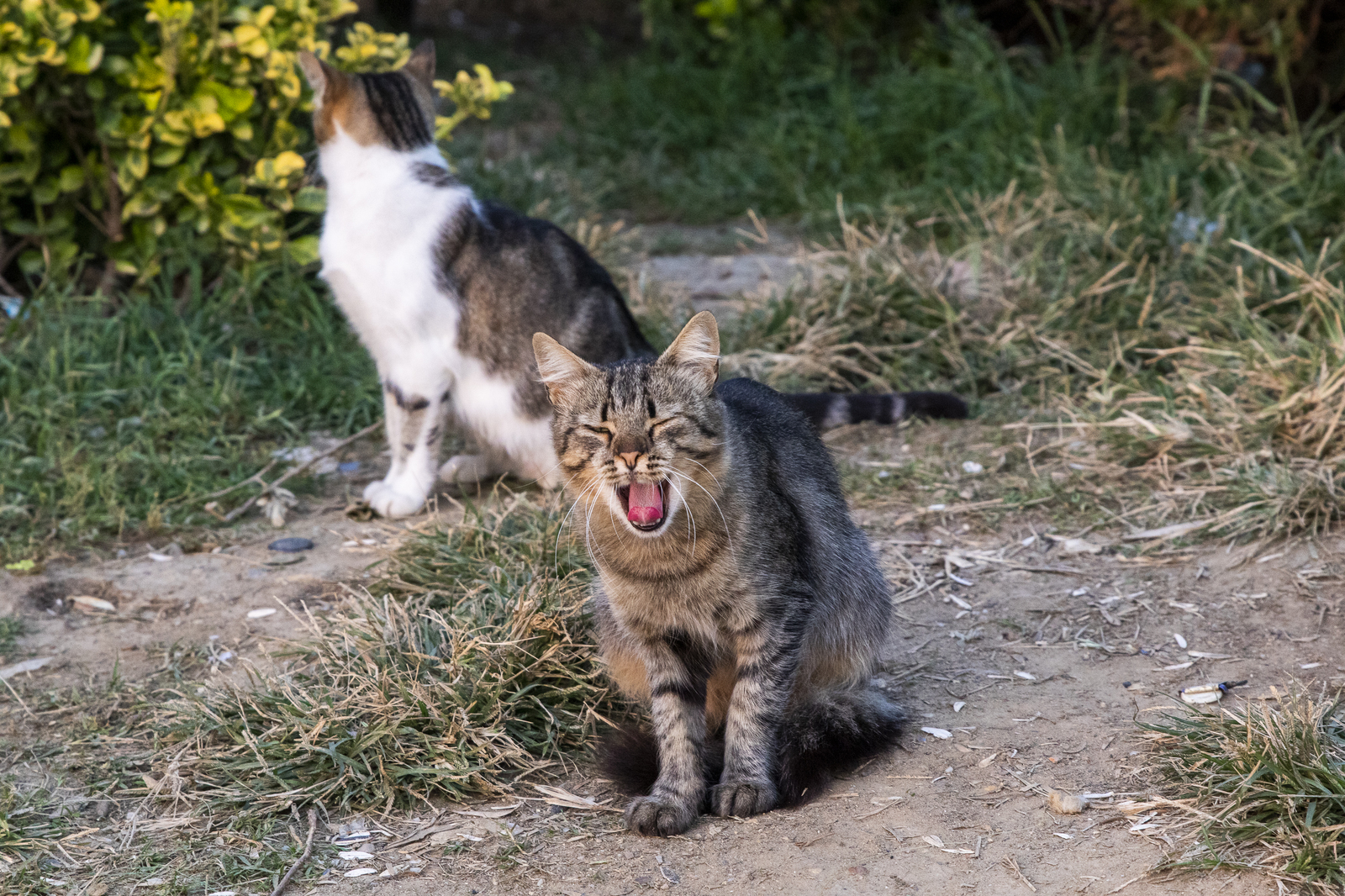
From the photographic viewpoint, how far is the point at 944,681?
10.9ft

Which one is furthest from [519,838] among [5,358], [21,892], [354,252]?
[5,358]

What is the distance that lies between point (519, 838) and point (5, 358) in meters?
3.22

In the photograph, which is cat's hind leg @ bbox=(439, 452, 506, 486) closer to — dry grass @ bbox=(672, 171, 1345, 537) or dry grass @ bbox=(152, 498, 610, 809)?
dry grass @ bbox=(672, 171, 1345, 537)

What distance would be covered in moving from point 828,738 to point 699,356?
893 millimetres

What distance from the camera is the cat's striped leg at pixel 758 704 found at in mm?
2805

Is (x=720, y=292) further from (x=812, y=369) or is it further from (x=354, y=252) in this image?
(x=354, y=252)

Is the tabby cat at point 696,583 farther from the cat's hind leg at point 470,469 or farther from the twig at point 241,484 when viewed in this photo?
the twig at point 241,484

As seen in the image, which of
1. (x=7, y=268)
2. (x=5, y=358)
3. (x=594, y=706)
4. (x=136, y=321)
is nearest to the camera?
(x=594, y=706)

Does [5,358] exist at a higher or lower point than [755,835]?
higher

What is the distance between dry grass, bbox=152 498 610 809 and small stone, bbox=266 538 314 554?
713 millimetres

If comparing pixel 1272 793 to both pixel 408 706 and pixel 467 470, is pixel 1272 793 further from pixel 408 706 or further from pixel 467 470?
pixel 467 470

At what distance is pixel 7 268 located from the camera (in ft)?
18.0

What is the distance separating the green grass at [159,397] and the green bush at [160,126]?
0.24m

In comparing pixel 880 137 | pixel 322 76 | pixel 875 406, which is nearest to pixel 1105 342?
pixel 875 406
